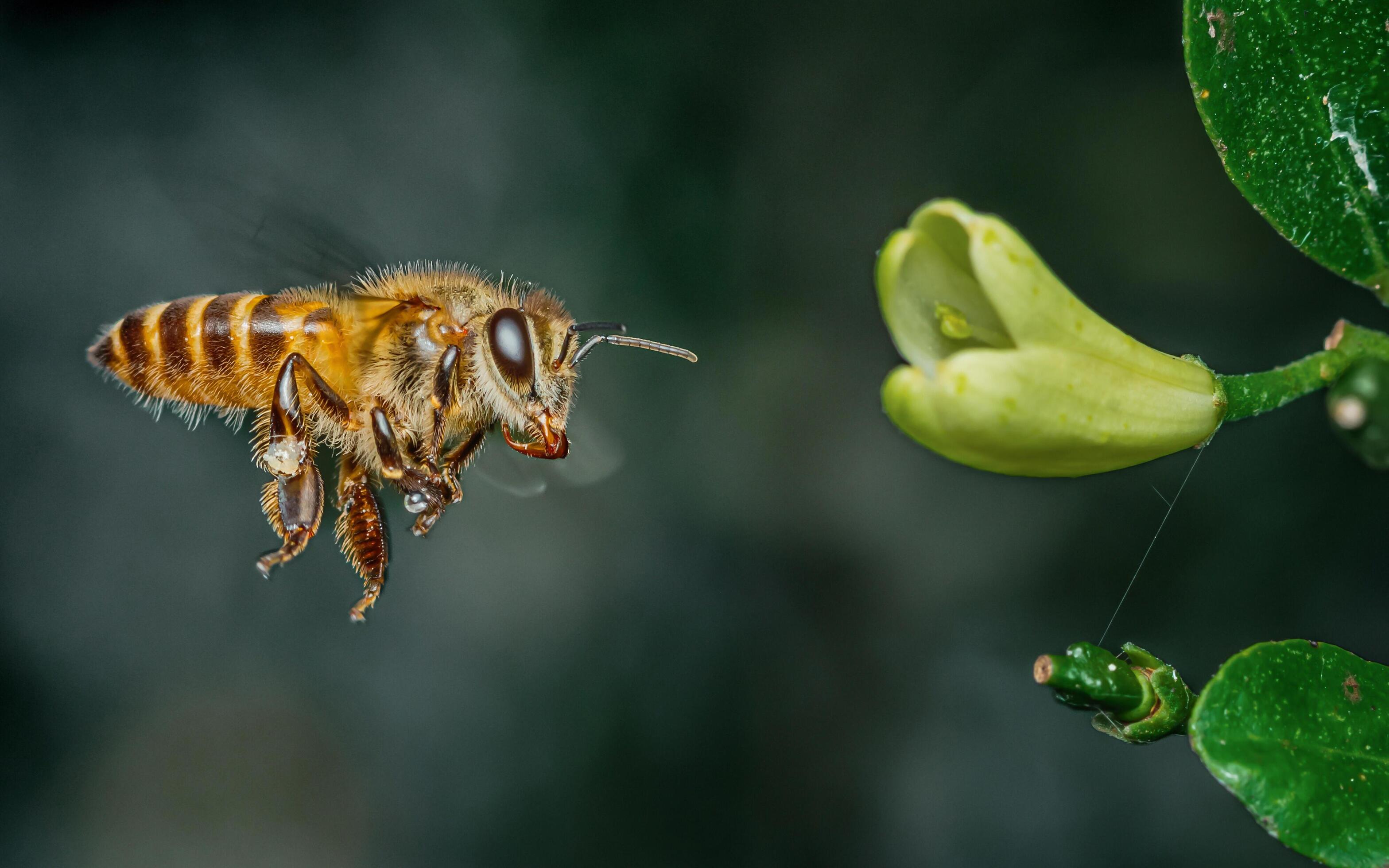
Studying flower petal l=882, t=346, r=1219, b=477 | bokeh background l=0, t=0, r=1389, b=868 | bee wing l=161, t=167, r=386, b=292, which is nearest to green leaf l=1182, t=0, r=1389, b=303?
flower petal l=882, t=346, r=1219, b=477

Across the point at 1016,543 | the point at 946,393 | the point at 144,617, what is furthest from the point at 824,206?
the point at 144,617

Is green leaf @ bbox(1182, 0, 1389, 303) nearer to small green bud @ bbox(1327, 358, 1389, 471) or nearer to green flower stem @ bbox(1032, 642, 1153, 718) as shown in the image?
small green bud @ bbox(1327, 358, 1389, 471)

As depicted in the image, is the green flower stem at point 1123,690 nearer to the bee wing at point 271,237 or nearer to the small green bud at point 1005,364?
the small green bud at point 1005,364

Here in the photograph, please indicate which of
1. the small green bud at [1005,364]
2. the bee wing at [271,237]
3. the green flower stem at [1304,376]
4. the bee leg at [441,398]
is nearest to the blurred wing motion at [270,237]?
the bee wing at [271,237]

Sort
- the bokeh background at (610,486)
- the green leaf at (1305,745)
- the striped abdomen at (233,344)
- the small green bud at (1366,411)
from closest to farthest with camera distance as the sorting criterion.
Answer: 1. the green leaf at (1305,745)
2. the small green bud at (1366,411)
3. the striped abdomen at (233,344)
4. the bokeh background at (610,486)

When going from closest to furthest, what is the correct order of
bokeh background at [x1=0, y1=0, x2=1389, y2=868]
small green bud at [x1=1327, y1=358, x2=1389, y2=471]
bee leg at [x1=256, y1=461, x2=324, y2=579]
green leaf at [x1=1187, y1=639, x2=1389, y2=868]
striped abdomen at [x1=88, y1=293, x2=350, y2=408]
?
1. green leaf at [x1=1187, y1=639, x2=1389, y2=868]
2. small green bud at [x1=1327, y1=358, x2=1389, y2=471]
3. bee leg at [x1=256, y1=461, x2=324, y2=579]
4. striped abdomen at [x1=88, y1=293, x2=350, y2=408]
5. bokeh background at [x1=0, y1=0, x2=1389, y2=868]

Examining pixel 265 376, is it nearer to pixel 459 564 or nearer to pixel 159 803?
pixel 459 564
